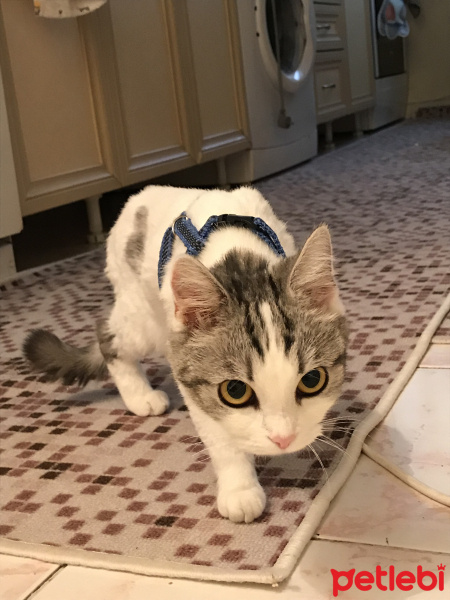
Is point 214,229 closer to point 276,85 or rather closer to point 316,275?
point 316,275

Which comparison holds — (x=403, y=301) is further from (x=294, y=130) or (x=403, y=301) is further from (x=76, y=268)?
(x=294, y=130)

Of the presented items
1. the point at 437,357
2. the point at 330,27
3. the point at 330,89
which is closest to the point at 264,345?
the point at 437,357

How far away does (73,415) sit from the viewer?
58.8 inches

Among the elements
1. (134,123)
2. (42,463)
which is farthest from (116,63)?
(42,463)

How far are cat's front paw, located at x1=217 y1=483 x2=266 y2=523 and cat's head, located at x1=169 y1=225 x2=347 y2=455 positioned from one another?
5.2 inches

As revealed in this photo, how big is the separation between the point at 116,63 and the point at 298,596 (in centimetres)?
243

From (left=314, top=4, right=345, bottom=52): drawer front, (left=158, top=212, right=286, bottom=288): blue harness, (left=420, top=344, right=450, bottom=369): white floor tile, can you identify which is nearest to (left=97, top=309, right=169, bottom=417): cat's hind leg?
(left=158, top=212, right=286, bottom=288): blue harness

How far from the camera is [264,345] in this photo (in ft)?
2.94

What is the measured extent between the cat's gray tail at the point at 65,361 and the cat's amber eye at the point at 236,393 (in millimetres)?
646

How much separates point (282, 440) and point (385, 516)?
0.25 m

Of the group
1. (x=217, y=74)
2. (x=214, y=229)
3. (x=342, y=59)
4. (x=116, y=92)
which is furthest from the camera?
(x=342, y=59)

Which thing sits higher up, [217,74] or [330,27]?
[330,27]

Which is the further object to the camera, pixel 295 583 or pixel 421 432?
pixel 421 432

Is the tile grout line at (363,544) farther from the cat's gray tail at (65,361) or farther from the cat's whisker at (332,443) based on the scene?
the cat's gray tail at (65,361)
